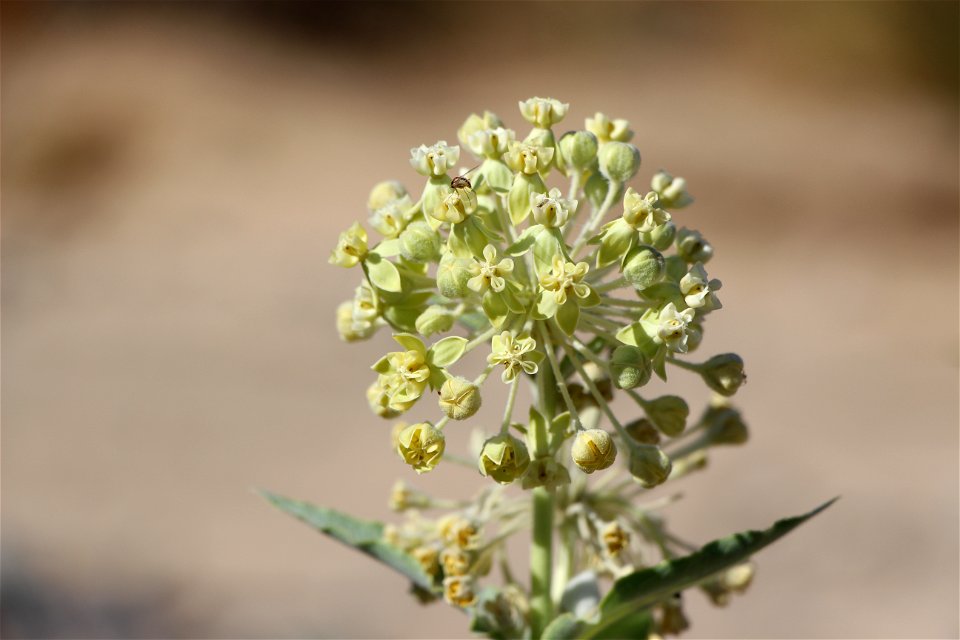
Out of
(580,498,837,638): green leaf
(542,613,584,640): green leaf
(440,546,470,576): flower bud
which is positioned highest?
(440,546,470,576): flower bud

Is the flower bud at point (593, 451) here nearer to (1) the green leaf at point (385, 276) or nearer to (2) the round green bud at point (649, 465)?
(2) the round green bud at point (649, 465)

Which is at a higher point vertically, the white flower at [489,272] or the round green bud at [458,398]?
→ the white flower at [489,272]

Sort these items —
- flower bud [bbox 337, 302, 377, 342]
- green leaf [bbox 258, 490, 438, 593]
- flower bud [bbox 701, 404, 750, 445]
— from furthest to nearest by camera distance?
flower bud [bbox 701, 404, 750, 445] → green leaf [bbox 258, 490, 438, 593] → flower bud [bbox 337, 302, 377, 342]

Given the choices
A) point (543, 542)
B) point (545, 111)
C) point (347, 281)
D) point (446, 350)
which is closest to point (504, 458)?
point (446, 350)

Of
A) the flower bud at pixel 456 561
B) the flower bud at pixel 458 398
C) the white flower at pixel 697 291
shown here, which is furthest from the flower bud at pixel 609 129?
the flower bud at pixel 456 561

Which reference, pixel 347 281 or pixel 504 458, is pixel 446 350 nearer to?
pixel 504 458

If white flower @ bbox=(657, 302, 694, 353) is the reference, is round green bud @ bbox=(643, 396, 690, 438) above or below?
below

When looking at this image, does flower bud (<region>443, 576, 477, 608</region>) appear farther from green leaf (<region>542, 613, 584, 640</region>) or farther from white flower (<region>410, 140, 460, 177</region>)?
white flower (<region>410, 140, 460, 177</region>)

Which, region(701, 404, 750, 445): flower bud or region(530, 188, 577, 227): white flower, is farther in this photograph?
region(701, 404, 750, 445): flower bud

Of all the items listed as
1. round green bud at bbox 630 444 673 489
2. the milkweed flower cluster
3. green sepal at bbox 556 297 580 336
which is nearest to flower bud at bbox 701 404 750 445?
the milkweed flower cluster
